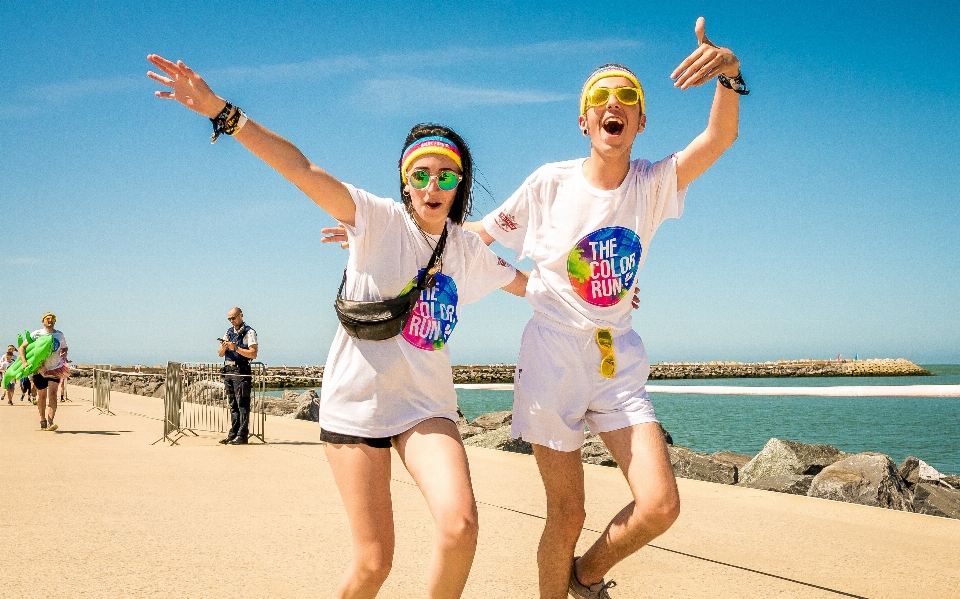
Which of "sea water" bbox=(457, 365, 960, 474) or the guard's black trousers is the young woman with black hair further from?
"sea water" bbox=(457, 365, 960, 474)

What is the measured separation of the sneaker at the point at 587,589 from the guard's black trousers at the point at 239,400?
9204 mm

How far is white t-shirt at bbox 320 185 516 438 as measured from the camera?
2908 millimetres

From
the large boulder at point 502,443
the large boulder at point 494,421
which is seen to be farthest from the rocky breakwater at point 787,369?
the large boulder at point 502,443

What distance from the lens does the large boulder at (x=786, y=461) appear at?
9.68 meters

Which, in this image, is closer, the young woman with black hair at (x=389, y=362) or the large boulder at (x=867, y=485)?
the young woman with black hair at (x=389, y=362)

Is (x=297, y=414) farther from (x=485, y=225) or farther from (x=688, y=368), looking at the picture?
(x=688, y=368)

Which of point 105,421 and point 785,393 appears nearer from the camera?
point 785,393

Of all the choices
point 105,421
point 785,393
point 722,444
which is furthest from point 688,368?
point 785,393

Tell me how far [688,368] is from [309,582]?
11719cm

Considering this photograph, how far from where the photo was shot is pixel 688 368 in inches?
4604

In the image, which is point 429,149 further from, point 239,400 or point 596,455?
point 239,400

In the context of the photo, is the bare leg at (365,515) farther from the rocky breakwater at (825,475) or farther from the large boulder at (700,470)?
the large boulder at (700,470)

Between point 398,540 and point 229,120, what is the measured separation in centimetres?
337

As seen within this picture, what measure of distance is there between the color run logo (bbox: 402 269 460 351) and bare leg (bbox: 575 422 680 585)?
86 cm
